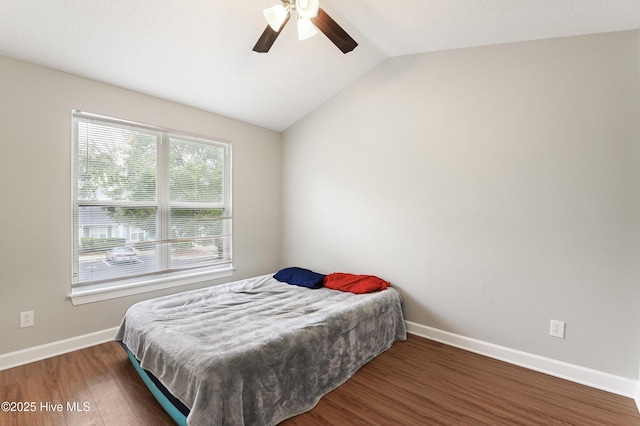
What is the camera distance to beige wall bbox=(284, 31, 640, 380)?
2080mm

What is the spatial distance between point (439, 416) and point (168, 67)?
3309 millimetres

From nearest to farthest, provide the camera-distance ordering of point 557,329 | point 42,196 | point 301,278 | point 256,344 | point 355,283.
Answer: point 256,344
point 557,329
point 42,196
point 355,283
point 301,278

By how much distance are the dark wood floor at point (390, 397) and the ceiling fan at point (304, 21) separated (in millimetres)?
2354

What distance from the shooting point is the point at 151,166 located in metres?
3.02

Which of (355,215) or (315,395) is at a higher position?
(355,215)

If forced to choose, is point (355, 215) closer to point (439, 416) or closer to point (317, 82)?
point (317, 82)

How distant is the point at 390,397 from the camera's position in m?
1.98

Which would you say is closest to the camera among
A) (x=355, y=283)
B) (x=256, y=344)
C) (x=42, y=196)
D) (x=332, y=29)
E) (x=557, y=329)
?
(x=256, y=344)

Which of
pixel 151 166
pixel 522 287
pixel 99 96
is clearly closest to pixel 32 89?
pixel 99 96

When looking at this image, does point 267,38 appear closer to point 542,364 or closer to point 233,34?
point 233,34

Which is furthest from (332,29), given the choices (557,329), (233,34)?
(557,329)

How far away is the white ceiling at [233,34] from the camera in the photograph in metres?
1.99

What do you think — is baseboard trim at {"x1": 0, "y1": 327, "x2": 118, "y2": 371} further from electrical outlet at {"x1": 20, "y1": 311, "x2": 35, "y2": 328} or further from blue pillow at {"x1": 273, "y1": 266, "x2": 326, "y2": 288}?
blue pillow at {"x1": 273, "y1": 266, "x2": 326, "y2": 288}

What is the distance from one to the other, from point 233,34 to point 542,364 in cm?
355
